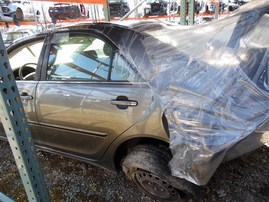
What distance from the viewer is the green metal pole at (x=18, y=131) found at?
115 cm

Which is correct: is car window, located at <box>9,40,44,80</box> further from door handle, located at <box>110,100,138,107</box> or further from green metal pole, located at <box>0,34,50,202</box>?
green metal pole, located at <box>0,34,50,202</box>

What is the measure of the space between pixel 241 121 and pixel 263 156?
147cm

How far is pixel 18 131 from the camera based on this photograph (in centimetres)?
125

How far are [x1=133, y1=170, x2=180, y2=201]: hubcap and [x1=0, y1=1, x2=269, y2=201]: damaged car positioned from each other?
1cm

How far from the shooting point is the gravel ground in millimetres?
2066

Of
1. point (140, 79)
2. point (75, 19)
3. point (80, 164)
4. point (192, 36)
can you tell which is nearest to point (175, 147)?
point (140, 79)

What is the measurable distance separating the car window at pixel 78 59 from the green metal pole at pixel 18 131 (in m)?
0.74

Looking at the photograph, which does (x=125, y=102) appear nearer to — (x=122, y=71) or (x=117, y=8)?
(x=122, y=71)

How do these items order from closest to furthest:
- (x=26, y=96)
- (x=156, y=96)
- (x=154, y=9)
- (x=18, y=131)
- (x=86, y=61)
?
(x=18, y=131) → (x=156, y=96) → (x=86, y=61) → (x=26, y=96) → (x=154, y=9)

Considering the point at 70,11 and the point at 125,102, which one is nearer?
the point at 125,102

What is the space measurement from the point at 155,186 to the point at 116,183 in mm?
496

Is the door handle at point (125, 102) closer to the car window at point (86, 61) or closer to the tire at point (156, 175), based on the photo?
the car window at point (86, 61)

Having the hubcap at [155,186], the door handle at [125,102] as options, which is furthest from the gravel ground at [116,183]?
the door handle at [125,102]

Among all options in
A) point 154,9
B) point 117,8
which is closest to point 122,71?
point 117,8
